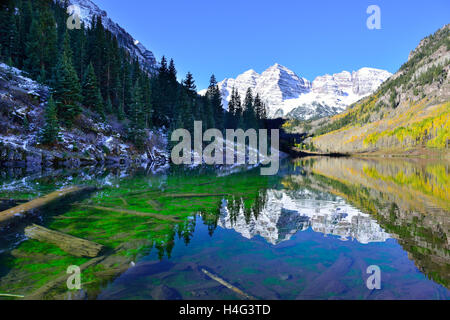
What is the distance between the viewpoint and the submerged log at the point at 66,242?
266 inches

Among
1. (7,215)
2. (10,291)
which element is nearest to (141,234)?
(10,291)

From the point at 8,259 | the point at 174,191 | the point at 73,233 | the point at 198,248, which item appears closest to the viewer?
the point at 8,259

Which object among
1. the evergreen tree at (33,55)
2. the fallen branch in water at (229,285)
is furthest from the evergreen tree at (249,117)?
the fallen branch in water at (229,285)

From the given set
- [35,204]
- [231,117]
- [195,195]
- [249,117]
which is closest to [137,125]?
[195,195]

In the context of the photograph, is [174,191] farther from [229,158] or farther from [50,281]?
[229,158]

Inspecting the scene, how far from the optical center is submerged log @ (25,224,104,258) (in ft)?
22.2

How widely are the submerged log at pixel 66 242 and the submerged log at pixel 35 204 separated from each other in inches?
79.2

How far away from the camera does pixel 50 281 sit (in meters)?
5.31

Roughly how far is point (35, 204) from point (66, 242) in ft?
20.2

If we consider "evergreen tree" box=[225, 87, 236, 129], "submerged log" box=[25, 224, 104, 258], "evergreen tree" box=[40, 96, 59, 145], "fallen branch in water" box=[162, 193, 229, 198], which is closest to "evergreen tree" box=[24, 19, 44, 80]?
"evergreen tree" box=[40, 96, 59, 145]

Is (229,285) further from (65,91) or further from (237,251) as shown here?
(65,91)

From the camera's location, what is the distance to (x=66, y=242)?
7246 millimetres

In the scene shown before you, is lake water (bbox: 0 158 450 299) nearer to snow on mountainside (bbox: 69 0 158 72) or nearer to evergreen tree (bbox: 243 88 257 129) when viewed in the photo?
evergreen tree (bbox: 243 88 257 129)
